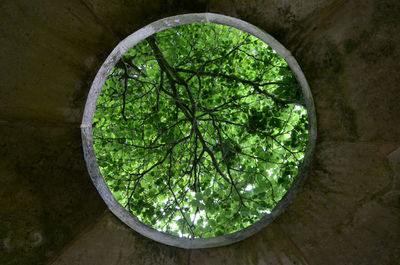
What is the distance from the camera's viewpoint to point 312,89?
7.35 ft

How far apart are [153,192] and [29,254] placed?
335 cm

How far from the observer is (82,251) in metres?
2.30

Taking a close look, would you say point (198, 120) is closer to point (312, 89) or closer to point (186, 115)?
point (186, 115)

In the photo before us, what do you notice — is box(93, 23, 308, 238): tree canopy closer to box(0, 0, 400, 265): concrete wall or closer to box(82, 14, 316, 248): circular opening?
box(82, 14, 316, 248): circular opening

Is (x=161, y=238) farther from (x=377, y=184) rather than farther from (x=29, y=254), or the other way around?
(x=377, y=184)

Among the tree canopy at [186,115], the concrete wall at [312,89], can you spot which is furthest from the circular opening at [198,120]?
the concrete wall at [312,89]

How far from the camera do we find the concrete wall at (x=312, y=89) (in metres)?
2.04

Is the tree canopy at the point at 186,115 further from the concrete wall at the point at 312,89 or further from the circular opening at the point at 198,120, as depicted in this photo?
the concrete wall at the point at 312,89

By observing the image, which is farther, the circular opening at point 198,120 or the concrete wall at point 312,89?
the circular opening at point 198,120

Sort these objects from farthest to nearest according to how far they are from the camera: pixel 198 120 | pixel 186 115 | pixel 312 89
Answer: pixel 198 120 < pixel 186 115 < pixel 312 89

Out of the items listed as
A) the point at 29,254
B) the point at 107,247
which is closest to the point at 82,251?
the point at 107,247

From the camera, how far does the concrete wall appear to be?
6.70ft

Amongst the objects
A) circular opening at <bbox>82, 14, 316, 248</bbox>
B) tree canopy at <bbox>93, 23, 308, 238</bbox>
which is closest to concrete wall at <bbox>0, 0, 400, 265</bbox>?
circular opening at <bbox>82, 14, 316, 248</bbox>

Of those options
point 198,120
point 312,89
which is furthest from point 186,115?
point 312,89
